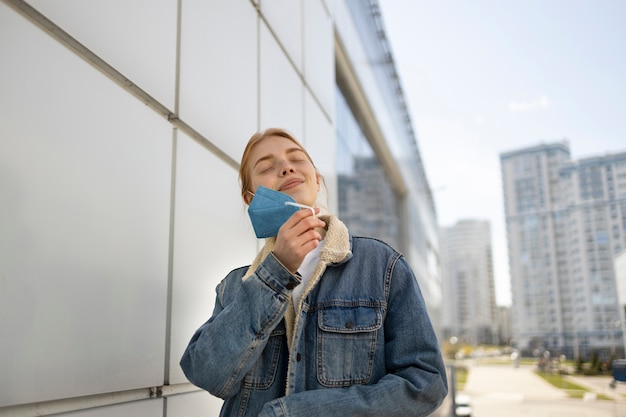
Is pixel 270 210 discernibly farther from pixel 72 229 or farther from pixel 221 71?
pixel 221 71

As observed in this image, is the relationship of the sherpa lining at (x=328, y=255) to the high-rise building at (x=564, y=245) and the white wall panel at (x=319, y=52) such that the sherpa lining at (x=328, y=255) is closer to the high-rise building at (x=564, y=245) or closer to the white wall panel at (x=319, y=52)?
the white wall panel at (x=319, y=52)

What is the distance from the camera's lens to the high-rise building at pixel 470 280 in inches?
2009

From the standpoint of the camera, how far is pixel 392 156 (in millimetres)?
14031

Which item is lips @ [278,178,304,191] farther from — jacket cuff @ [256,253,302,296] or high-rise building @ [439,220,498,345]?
high-rise building @ [439,220,498,345]

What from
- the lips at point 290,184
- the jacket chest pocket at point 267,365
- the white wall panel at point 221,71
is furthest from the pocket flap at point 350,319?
the white wall panel at point 221,71

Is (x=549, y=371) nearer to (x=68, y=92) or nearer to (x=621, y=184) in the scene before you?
(x=621, y=184)

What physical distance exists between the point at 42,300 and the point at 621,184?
12.1 meters

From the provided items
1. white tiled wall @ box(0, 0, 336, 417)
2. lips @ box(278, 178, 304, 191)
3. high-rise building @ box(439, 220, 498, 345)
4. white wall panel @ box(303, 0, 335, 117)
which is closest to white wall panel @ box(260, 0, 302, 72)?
white wall panel @ box(303, 0, 335, 117)

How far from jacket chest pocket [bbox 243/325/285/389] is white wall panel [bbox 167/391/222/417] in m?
0.77

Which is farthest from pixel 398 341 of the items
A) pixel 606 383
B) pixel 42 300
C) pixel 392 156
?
pixel 392 156

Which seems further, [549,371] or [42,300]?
[549,371]

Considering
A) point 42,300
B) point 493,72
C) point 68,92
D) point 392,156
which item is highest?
point 493,72

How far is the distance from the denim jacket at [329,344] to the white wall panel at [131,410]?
14.6 inches

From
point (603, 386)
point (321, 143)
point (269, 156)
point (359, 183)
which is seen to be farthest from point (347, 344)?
point (603, 386)
